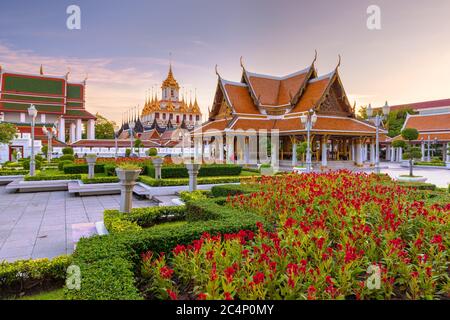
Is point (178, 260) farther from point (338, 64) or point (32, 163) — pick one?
point (338, 64)

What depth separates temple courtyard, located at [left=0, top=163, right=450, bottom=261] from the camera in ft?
18.9

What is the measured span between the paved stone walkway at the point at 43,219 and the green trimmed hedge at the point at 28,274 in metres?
1.34

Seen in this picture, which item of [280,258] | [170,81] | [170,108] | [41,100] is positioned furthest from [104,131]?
[280,258]

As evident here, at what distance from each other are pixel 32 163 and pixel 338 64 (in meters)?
22.2

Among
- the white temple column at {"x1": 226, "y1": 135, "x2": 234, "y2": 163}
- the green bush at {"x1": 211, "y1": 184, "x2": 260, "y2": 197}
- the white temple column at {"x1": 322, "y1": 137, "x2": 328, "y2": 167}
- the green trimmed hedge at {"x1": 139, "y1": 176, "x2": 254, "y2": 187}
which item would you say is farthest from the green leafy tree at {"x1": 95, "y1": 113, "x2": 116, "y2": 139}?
the green bush at {"x1": 211, "y1": 184, "x2": 260, "y2": 197}

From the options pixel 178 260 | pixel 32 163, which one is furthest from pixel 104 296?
pixel 32 163

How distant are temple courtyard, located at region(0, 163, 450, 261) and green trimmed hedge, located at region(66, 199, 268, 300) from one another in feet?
6.79

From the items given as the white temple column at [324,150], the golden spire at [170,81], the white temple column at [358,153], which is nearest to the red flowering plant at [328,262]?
the white temple column at [324,150]

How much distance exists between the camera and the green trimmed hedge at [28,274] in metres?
3.97

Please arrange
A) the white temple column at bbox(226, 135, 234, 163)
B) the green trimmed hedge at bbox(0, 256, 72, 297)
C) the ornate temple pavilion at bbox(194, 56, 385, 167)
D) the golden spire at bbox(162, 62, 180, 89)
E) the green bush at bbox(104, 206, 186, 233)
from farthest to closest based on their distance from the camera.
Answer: the golden spire at bbox(162, 62, 180, 89) < the white temple column at bbox(226, 135, 234, 163) < the ornate temple pavilion at bbox(194, 56, 385, 167) < the green bush at bbox(104, 206, 186, 233) < the green trimmed hedge at bbox(0, 256, 72, 297)

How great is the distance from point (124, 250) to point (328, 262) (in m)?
2.39

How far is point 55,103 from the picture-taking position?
40281mm

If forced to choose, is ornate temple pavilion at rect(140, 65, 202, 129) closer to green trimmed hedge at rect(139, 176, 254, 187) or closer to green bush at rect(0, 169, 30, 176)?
green bush at rect(0, 169, 30, 176)

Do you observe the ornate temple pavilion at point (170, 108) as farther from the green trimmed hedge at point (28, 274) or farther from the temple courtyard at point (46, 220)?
the green trimmed hedge at point (28, 274)
